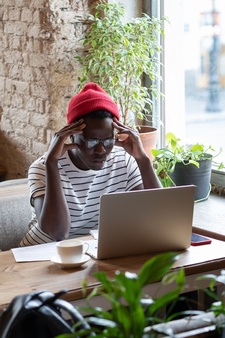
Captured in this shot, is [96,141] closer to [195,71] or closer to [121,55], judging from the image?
[121,55]

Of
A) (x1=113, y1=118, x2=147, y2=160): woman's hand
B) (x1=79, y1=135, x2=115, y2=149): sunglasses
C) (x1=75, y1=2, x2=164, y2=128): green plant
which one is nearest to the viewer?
(x1=79, y1=135, x2=115, y2=149): sunglasses

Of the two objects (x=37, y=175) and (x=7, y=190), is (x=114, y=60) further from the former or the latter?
(x=37, y=175)

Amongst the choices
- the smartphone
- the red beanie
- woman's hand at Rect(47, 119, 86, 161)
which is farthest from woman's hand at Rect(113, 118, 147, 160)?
the smartphone

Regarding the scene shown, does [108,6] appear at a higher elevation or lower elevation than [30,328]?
higher

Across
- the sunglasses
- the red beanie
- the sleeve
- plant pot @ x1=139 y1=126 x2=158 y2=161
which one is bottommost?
the sleeve

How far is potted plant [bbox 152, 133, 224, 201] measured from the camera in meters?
3.73

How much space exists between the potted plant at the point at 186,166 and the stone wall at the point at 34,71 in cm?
71

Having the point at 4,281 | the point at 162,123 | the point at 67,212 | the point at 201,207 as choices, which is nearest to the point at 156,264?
the point at 4,281

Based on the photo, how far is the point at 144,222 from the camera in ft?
7.95

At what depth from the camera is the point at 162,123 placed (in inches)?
167

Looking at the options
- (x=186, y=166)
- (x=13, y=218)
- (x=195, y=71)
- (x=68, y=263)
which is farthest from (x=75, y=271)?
(x=195, y=71)

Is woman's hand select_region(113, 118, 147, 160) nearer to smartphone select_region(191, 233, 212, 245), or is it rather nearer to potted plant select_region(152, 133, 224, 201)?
smartphone select_region(191, 233, 212, 245)

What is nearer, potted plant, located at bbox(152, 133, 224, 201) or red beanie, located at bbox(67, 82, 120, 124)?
red beanie, located at bbox(67, 82, 120, 124)

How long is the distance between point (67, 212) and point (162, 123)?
156 cm
